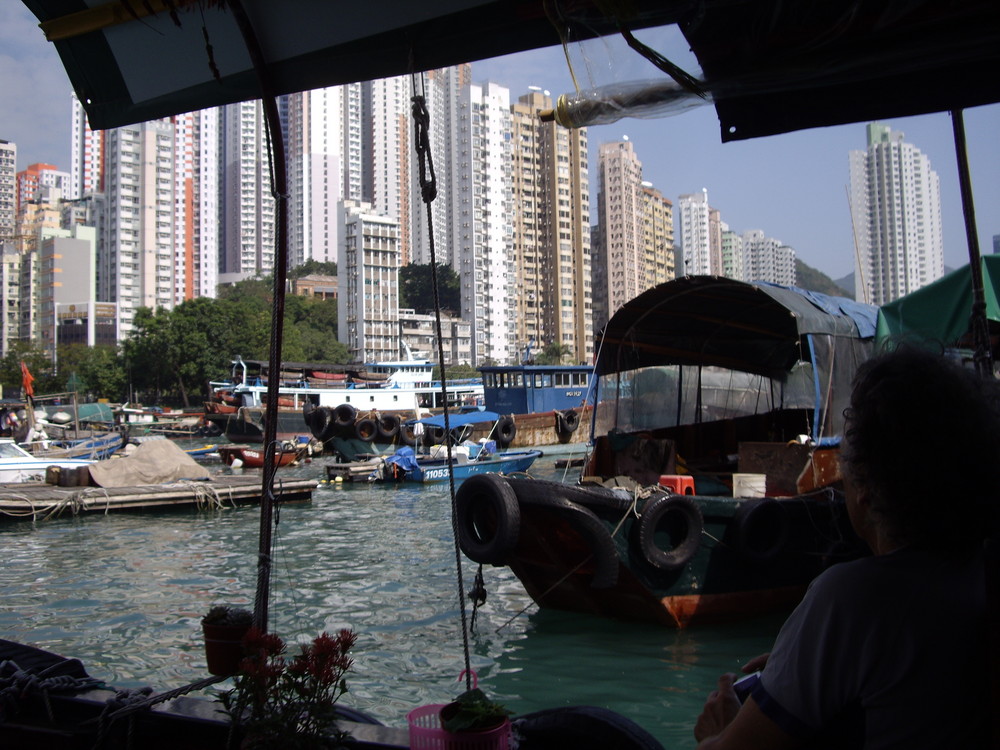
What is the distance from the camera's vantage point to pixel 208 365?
53.2 metres

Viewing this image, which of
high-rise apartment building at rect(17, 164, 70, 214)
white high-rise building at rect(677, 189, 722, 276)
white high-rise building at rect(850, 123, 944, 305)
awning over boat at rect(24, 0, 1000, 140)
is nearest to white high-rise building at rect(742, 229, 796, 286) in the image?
white high-rise building at rect(677, 189, 722, 276)

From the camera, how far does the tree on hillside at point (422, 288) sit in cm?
8200

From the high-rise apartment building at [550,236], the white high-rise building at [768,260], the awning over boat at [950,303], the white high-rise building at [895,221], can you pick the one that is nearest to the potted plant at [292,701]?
the awning over boat at [950,303]

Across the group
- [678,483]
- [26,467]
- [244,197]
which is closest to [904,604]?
[678,483]

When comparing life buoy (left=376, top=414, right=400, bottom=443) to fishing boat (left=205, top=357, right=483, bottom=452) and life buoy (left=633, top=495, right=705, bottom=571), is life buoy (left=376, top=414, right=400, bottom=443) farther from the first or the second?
life buoy (left=633, top=495, right=705, bottom=571)

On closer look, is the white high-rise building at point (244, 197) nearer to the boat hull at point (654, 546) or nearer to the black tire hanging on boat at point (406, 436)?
the black tire hanging on boat at point (406, 436)

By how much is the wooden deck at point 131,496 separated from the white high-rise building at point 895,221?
→ 374 inches

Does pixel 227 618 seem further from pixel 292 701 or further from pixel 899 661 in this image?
pixel 899 661

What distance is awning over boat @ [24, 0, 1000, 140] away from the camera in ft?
6.86

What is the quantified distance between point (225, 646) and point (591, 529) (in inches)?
130

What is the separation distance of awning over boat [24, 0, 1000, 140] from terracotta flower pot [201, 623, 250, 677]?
6.25 ft

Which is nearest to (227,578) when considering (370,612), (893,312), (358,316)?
(370,612)

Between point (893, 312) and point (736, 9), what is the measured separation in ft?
18.9

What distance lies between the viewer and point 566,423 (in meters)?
27.4
